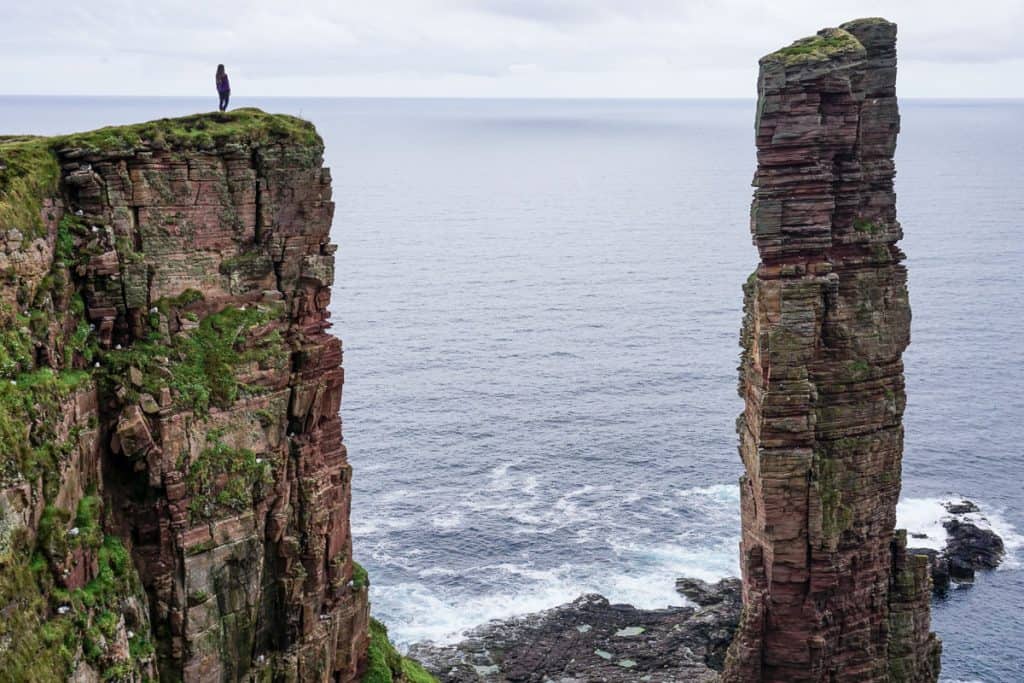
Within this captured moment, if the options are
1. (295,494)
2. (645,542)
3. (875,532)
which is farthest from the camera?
(645,542)

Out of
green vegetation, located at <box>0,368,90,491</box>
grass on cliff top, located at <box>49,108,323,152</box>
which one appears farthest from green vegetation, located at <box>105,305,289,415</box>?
grass on cliff top, located at <box>49,108,323,152</box>

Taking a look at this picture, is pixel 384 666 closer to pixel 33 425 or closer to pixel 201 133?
pixel 33 425

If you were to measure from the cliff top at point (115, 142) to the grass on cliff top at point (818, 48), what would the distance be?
2916cm

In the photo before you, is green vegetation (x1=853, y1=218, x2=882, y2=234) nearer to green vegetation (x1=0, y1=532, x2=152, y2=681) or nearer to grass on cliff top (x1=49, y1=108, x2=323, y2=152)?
grass on cliff top (x1=49, y1=108, x2=323, y2=152)

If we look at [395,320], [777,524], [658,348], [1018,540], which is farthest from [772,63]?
[395,320]

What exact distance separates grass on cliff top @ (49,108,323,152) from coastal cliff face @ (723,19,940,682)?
2923 centimetres

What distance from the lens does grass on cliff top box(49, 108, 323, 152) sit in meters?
49.4

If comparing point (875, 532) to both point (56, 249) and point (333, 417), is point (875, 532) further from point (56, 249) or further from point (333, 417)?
point (56, 249)

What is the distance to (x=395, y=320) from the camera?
197 meters

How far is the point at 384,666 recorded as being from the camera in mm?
66000

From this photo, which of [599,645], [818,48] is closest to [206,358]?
[818,48]

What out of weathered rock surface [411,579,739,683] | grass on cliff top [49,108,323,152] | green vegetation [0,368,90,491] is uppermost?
grass on cliff top [49,108,323,152]

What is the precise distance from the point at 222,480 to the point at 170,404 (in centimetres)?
431

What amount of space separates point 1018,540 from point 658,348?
229 feet
